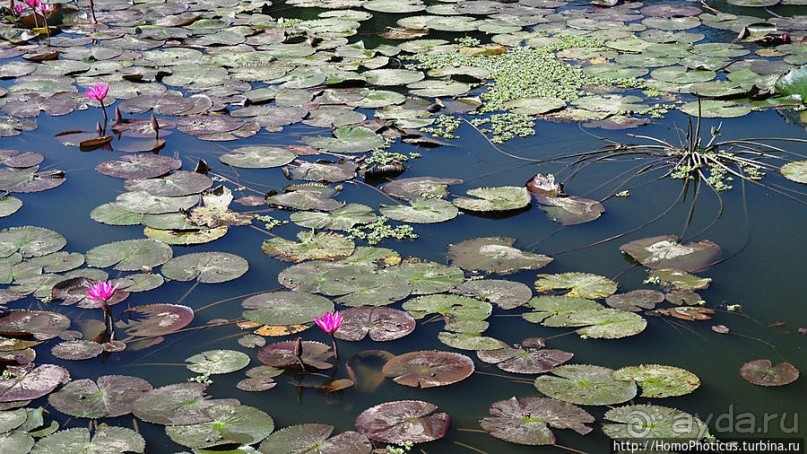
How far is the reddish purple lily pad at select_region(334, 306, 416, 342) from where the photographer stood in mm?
3053

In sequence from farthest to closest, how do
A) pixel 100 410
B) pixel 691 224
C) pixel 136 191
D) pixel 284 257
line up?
pixel 136 191
pixel 691 224
pixel 284 257
pixel 100 410

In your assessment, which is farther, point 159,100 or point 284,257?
point 159,100

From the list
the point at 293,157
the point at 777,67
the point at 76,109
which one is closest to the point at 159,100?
the point at 76,109

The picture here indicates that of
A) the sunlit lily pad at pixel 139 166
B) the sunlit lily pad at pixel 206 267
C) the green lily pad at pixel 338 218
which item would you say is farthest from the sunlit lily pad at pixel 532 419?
the sunlit lily pad at pixel 139 166

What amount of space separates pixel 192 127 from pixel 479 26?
312 centimetres

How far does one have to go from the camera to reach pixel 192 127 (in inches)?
201

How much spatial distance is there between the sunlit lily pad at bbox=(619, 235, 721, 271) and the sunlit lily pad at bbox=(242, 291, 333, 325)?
137cm

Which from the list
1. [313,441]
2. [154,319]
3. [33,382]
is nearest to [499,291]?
[313,441]

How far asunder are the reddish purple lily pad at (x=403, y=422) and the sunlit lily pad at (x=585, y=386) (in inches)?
14.9

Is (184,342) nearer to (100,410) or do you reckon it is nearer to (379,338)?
(100,410)

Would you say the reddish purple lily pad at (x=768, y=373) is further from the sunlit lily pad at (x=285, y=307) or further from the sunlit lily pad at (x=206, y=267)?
the sunlit lily pad at (x=206, y=267)

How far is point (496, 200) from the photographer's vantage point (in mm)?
4086

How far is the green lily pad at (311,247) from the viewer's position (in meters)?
3.63

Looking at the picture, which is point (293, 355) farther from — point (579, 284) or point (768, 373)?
point (768, 373)
